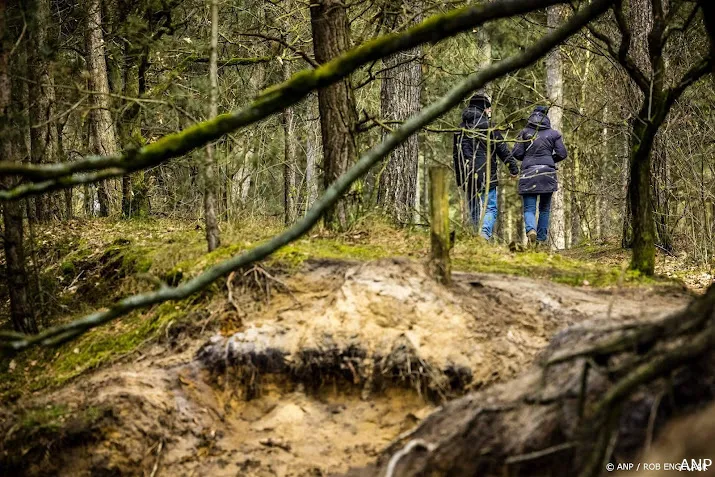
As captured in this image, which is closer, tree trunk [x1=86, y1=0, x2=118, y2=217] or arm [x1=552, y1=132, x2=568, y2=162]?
arm [x1=552, y1=132, x2=568, y2=162]

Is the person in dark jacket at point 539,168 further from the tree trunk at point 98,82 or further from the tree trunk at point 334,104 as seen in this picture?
the tree trunk at point 98,82

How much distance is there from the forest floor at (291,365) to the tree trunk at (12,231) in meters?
0.66

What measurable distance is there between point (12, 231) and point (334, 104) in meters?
3.93

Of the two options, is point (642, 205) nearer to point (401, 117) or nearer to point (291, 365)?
point (291, 365)

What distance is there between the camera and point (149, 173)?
1248cm

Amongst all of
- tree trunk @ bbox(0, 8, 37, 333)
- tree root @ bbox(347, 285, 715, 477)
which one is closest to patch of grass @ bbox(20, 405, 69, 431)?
tree trunk @ bbox(0, 8, 37, 333)

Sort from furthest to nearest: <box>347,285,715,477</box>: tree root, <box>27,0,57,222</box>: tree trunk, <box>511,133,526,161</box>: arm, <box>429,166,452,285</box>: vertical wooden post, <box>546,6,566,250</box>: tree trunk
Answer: <box>546,6,566,250</box>: tree trunk → <box>511,133,526,161</box>: arm → <box>27,0,57,222</box>: tree trunk → <box>429,166,452,285</box>: vertical wooden post → <box>347,285,715,477</box>: tree root

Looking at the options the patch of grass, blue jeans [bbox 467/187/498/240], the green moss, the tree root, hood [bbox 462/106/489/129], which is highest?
hood [bbox 462/106/489/129]

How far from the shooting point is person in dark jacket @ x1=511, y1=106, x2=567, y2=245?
415 inches

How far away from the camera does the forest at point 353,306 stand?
318cm

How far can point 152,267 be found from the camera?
7.10 m

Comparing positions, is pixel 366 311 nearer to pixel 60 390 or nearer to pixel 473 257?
pixel 473 257

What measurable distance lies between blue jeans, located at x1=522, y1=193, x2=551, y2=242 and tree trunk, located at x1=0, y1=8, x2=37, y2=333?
7428 mm

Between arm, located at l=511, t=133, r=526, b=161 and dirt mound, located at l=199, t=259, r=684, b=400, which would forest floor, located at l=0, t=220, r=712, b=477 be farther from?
arm, located at l=511, t=133, r=526, b=161
